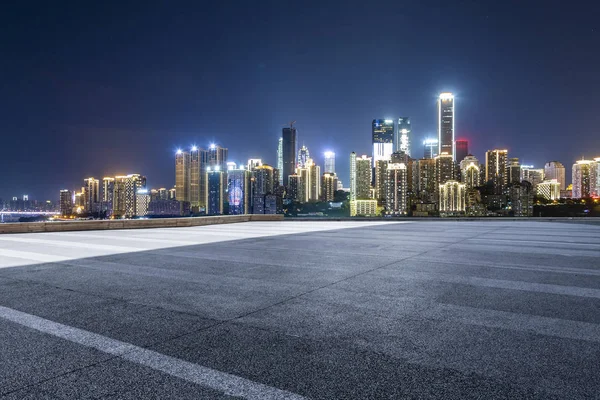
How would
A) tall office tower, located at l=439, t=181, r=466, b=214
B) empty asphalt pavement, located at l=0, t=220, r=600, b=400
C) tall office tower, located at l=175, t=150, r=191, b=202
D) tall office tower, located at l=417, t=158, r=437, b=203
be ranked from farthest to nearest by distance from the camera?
tall office tower, located at l=175, t=150, r=191, b=202 → tall office tower, located at l=417, t=158, r=437, b=203 → tall office tower, located at l=439, t=181, r=466, b=214 → empty asphalt pavement, located at l=0, t=220, r=600, b=400

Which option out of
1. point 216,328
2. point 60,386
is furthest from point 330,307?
point 60,386

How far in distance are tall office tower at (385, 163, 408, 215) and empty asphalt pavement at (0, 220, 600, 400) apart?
410 feet

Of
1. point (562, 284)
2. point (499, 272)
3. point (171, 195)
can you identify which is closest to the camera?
point (562, 284)

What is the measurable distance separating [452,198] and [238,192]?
69.7 metres

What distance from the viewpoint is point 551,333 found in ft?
13.4

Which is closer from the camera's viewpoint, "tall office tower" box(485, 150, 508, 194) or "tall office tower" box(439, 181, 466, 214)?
"tall office tower" box(439, 181, 466, 214)

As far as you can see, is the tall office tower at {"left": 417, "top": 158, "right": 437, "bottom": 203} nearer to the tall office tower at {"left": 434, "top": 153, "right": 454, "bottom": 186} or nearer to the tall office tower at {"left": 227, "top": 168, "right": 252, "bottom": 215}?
the tall office tower at {"left": 434, "top": 153, "right": 454, "bottom": 186}

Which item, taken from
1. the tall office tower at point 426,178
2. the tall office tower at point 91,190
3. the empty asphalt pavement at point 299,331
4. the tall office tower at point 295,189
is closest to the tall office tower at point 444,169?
the tall office tower at point 426,178

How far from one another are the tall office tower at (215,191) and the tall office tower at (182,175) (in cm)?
3570

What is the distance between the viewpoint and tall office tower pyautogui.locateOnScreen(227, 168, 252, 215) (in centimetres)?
11312

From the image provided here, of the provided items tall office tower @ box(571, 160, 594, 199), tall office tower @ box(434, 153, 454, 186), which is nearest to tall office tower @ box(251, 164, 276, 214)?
tall office tower @ box(434, 153, 454, 186)

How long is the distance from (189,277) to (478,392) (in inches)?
219

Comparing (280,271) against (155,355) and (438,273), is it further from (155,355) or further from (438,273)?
(155,355)

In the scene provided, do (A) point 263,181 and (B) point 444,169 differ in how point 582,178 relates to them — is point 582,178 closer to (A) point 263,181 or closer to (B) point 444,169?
(B) point 444,169
